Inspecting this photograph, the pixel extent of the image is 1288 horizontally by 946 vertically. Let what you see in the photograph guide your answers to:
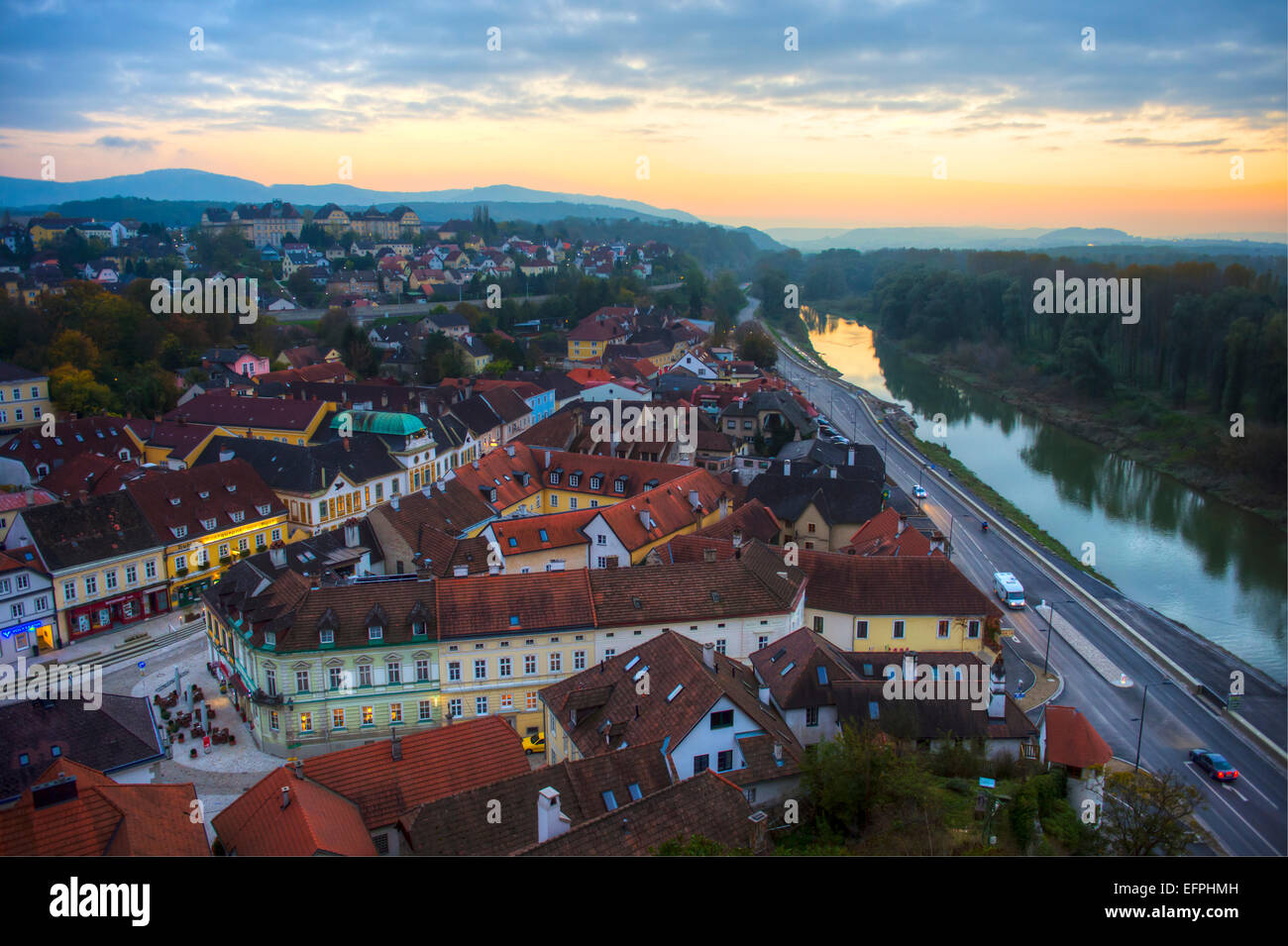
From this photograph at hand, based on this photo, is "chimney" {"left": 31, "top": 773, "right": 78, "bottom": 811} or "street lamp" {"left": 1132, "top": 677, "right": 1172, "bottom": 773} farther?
"street lamp" {"left": 1132, "top": 677, "right": 1172, "bottom": 773}

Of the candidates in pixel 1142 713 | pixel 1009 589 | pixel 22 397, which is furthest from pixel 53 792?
pixel 22 397

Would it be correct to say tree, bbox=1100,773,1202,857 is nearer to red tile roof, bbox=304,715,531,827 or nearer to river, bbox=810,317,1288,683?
river, bbox=810,317,1288,683

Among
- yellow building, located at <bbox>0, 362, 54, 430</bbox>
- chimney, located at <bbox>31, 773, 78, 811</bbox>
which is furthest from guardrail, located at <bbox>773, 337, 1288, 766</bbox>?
yellow building, located at <bbox>0, 362, 54, 430</bbox>

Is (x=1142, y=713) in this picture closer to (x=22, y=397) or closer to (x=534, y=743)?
(x=534, y=743)
